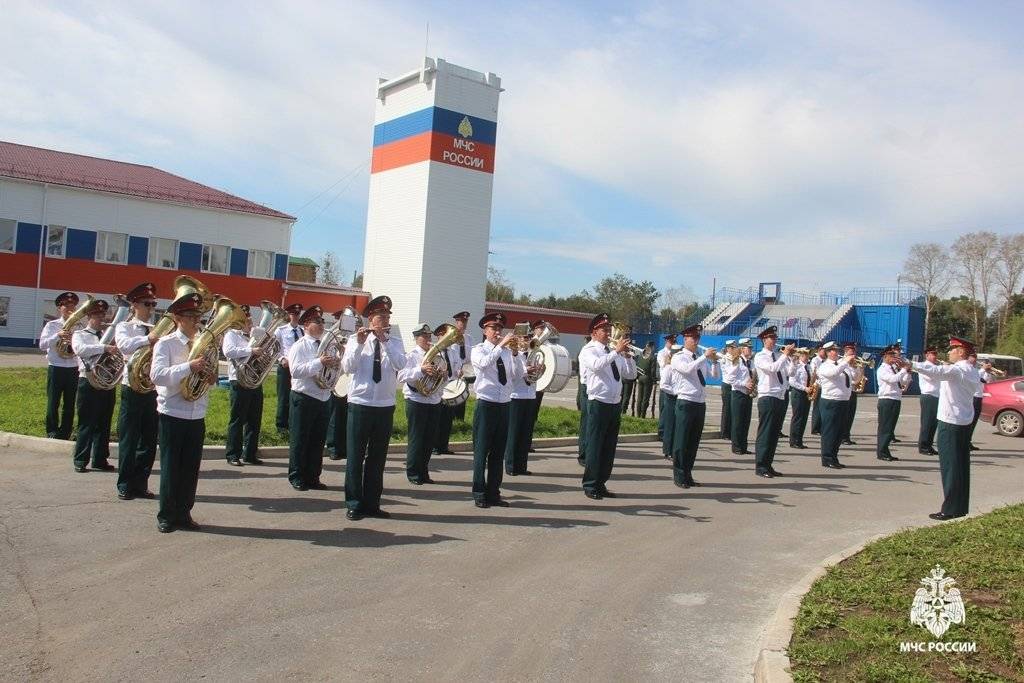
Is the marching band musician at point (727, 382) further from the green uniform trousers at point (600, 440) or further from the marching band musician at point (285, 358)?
the marching band musician at point (285, 358)

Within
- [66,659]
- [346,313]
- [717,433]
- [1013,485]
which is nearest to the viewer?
[66,659]

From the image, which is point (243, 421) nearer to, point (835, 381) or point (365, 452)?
point (365, 452)

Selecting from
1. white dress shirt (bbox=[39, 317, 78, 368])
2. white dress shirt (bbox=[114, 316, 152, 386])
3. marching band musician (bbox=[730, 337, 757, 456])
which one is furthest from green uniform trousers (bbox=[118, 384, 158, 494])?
marching band musician (bbox=[730, 337, 757, 456])

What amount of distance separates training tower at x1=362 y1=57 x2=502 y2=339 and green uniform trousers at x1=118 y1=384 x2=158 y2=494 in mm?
26520

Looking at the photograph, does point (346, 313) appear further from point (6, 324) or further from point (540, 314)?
point (540, 314)

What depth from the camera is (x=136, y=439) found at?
8062 mm

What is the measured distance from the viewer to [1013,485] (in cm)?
1200

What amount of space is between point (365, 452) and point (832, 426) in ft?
27.6

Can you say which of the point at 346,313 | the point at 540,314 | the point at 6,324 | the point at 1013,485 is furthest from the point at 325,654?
the point at 540,314

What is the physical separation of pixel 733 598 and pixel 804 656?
1375 mm

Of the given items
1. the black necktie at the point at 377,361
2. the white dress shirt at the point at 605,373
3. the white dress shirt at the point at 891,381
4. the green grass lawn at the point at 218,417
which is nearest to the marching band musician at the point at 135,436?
the black necktie at the point at 377,361

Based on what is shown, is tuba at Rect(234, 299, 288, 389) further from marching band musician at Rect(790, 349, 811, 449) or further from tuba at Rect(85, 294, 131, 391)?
marching band musician at Rect(790, 349, 811, 449)

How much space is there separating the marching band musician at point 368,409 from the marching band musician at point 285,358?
3321mm

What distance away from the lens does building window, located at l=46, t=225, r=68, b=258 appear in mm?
33844
